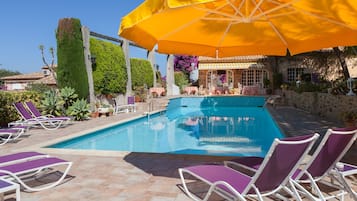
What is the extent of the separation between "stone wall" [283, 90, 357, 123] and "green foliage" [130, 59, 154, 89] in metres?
14.1

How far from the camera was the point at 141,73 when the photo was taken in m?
30.2

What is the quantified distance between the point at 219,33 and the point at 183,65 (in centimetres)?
3891

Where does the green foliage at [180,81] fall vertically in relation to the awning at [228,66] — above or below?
below

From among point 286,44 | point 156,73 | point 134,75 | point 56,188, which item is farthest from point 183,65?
point 56,188

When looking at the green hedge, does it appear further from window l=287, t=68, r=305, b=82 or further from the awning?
window l=287, t=68, r=305, b=82

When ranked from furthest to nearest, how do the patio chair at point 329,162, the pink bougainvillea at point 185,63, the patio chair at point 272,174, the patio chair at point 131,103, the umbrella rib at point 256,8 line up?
1. the pink bougainvillea at point 185,63
2. the patio chair at point 131,103
3. the umbrella rib at point 256,8
4. the patio chair at point 329,162
5. the patio chair at point 272,174

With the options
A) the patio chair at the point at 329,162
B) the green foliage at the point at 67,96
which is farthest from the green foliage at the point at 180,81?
the patio chair at the point at 329,162

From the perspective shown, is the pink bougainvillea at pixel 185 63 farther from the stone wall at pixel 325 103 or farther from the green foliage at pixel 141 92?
the stone wall at pixel 325 103

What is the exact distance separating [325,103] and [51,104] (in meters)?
15.1

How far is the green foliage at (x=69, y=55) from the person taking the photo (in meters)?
19.0

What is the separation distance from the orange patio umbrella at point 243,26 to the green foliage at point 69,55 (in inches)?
504

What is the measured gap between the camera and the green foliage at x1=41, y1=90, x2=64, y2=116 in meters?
16.5

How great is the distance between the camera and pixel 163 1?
4.40 m

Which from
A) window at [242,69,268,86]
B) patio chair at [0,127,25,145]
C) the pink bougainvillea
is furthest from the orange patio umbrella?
the pink bougainvillea
